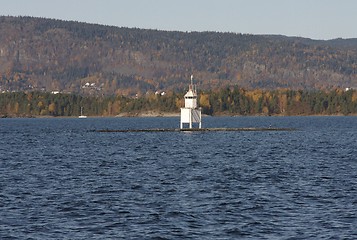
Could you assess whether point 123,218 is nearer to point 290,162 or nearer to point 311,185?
point 311,185

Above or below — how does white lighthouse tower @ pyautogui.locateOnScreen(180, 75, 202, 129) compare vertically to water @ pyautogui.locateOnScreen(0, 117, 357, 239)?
above

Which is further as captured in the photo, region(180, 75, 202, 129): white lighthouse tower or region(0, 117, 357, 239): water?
region(180, 75, 202, 129): white lighthouse tower

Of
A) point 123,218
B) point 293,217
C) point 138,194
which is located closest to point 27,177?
point 138,194

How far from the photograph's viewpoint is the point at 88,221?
43875mm

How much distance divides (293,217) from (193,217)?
5.83 meters

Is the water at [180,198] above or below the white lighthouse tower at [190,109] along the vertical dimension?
below

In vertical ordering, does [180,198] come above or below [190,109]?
below

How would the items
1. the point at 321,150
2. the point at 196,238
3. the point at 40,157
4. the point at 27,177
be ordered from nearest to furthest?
1. the point at 196,238
2. the point at 27,177
3. the point at 40,157
4. the point at 321,150

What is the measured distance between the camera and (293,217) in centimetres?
4469

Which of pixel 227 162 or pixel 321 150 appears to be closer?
pixel 227 162

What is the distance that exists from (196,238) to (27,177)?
3421cm

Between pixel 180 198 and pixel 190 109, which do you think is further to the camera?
pixel 190 109

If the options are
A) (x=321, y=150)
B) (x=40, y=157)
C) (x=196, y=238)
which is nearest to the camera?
(x=196, y=238)

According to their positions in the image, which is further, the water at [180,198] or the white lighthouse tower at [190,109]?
the white lighthouse tower at [190,109]
